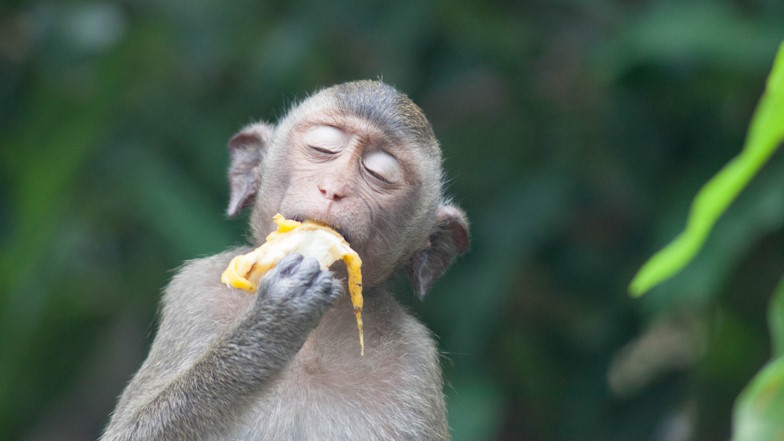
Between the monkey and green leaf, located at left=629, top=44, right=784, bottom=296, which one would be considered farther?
the monkey

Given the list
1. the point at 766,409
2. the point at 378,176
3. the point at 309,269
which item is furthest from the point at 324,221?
the point at 766,409

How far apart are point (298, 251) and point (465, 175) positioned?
4515mm

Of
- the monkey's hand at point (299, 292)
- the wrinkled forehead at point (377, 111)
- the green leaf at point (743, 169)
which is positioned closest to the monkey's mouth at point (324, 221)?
the monkey's hand at point (299, 292)

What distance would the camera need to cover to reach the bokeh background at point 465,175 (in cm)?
780

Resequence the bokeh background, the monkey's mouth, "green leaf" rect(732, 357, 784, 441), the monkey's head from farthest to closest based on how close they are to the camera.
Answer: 1. the bokeh background
2. the monkey's head
3. the monkey's mouth
4. "green leaf" rect(732, 357, 784, 441)

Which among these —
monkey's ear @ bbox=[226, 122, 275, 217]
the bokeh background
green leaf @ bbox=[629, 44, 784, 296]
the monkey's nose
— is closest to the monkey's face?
the monkey's nose

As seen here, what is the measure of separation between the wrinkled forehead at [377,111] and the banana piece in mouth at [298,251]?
2.33 feet

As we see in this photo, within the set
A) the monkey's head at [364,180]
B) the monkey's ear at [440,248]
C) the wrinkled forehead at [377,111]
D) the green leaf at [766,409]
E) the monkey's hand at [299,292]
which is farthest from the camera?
the monkey's ear at [440,248]

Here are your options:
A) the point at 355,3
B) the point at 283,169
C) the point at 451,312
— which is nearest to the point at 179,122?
the point at 355,3

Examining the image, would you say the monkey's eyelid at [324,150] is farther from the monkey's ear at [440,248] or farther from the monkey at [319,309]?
the monkey's ear at [440,248]

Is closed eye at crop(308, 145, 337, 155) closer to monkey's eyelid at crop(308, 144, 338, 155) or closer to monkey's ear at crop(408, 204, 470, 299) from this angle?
monkey's eyelid at crop(308, 144, 338, 155)

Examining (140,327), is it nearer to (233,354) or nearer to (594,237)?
(594,237)

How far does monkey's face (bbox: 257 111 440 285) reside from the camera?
436cm

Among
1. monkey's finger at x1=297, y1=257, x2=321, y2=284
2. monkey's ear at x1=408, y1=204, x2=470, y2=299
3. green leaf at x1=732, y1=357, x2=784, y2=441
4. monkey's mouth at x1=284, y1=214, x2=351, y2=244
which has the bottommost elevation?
monkey's ear at x1=408, y1=204, x2=470, y2=299
